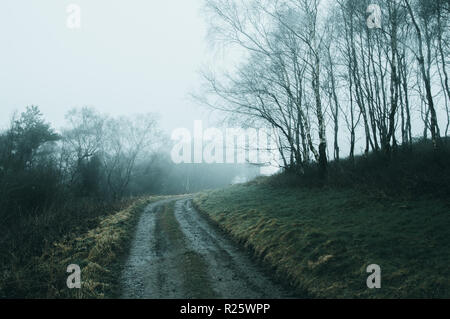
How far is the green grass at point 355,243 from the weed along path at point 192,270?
A: 25.5 inches

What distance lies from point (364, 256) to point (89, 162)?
3401cm

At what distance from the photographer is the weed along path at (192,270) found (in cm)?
613

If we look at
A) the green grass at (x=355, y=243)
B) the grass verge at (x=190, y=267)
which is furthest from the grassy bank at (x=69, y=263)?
the green grass at (x=355, y=243)

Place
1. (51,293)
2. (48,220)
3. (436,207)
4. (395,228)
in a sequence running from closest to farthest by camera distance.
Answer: (51,293)
(395,228)
(436,207)
(48,220)

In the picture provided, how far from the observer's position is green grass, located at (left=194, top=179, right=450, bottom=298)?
5285 mm

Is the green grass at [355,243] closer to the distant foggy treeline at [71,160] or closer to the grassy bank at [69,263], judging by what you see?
the grassy bank at [69,263]

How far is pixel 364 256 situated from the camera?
6.27 meters

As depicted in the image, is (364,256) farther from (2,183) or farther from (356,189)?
(2,183)

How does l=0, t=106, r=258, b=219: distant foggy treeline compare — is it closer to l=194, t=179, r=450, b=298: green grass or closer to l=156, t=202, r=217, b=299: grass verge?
l=156, t=202, r=217, b=299: grass verge

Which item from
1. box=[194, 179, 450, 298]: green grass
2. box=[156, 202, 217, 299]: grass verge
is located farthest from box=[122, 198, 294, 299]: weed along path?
box=[194, 179, 450, 298]: green grass

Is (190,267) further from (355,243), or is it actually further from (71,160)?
(71,160)
